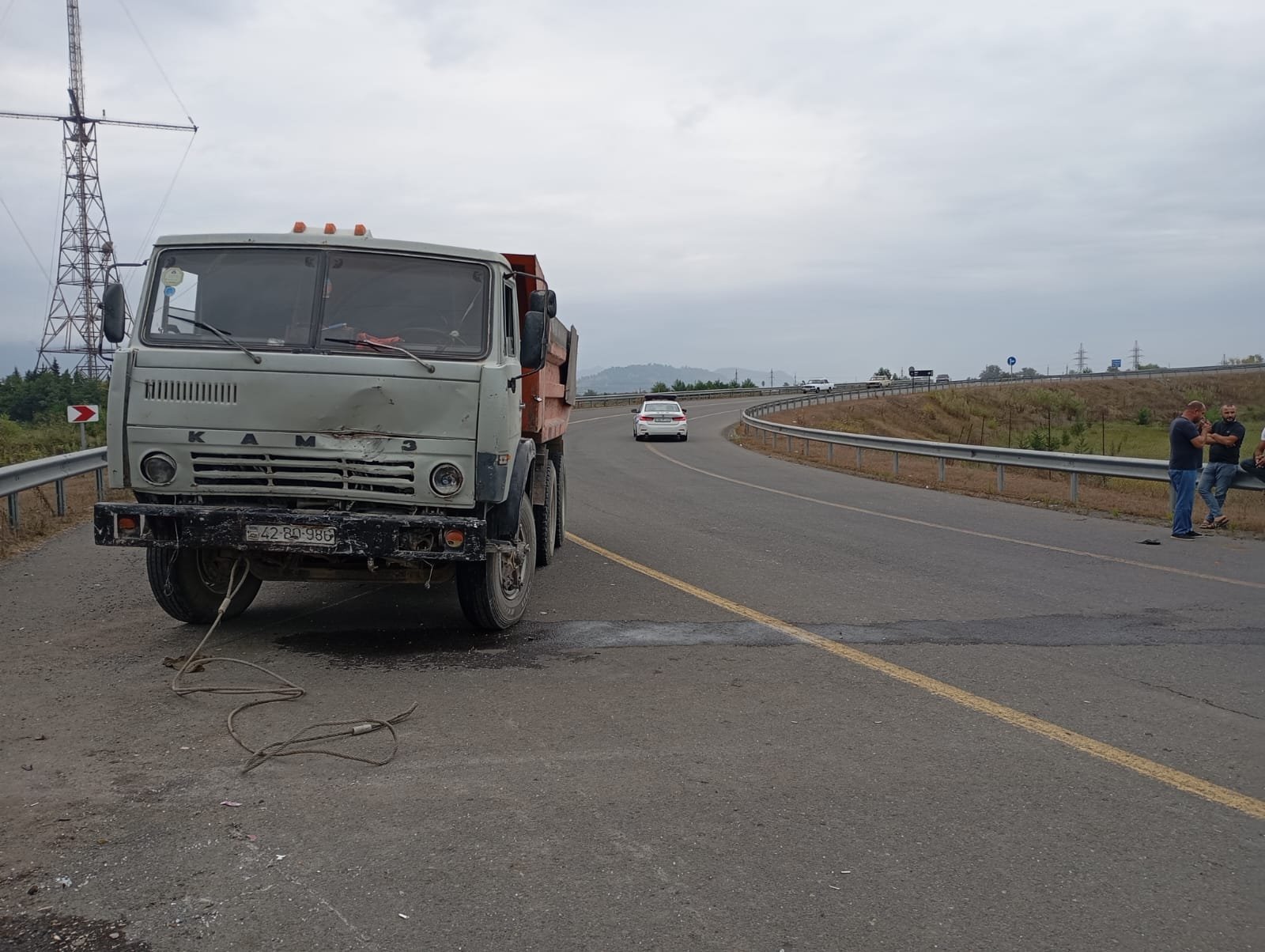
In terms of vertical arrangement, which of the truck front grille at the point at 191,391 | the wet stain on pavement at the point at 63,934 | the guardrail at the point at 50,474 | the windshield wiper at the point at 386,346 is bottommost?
the wet stain on pavement at the point at 63,934

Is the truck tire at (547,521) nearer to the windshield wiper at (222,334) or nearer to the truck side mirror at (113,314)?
the windshield wiper at (222,334)

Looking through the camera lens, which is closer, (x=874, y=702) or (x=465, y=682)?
(x=874, y=702)

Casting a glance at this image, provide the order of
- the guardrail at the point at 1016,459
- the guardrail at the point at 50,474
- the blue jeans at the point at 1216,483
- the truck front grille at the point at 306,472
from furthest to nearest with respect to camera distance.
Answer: the guardrail at the point at 1016,459 < the blue jeans at the point at 1216,483 < the guardrail at the point at 50,474 < the truck front grille at the point at 306,472

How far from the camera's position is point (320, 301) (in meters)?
6.81

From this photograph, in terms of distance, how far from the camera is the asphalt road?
3383 mm

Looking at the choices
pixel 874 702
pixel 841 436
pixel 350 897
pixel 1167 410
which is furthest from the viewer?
pixel 1167 410

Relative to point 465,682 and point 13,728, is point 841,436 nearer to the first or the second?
point 465,682

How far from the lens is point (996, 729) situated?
5.21 m

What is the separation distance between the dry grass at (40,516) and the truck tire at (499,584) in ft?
20.0

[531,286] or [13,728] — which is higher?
[531,286]

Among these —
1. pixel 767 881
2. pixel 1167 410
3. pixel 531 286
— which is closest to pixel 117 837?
pixel 767 881

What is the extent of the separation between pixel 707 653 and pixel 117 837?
367 cm

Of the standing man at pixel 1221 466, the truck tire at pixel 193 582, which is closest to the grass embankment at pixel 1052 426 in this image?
the standing man at pixel 1221 466

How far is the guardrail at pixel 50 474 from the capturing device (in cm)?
1134
